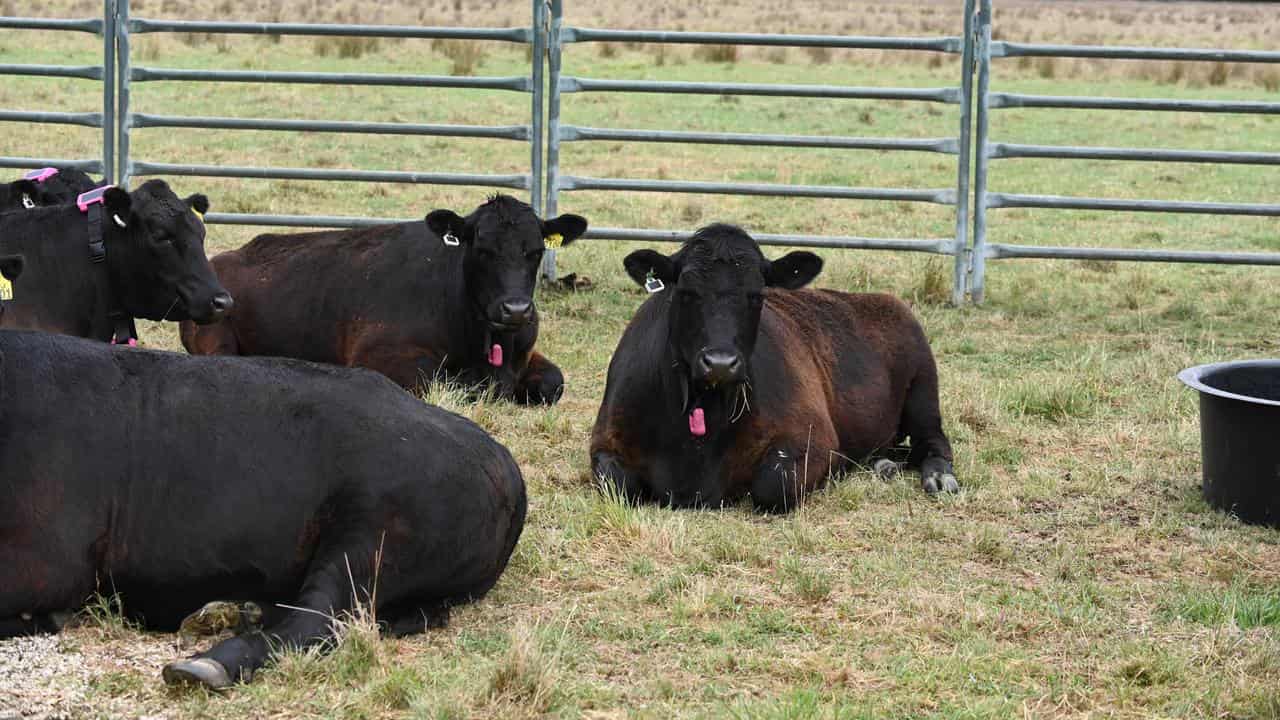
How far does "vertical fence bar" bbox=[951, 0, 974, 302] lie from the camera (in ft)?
37.9

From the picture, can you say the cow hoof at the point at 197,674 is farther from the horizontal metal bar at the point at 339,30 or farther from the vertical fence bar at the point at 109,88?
the vertical fence bar at the point at 109,88

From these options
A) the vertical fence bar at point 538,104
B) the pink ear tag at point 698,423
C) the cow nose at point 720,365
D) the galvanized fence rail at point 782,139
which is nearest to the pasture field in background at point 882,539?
the pink ear tag at point 698,423

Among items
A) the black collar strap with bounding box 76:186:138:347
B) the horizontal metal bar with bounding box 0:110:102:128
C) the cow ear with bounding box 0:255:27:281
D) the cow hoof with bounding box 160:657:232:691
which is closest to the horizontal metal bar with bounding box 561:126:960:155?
the horizontal metal bar with bounding box 0:110:102:128

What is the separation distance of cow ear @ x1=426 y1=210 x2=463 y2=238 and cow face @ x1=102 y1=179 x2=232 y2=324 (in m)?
1.23

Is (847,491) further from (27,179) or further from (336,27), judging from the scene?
(336,27)

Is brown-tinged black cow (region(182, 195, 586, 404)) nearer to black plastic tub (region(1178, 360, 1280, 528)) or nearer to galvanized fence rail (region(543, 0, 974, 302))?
galvanized fence rail (region(543, 0, 974, 302))

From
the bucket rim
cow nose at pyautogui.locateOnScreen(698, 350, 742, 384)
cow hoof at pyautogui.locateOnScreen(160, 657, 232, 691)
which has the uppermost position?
cow nose at pyautogui.locateOnScreen(698, 350, 742, 384)

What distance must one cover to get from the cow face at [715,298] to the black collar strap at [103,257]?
263 cm

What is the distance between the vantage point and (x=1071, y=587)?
5.57 metres

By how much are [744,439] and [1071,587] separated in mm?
1562

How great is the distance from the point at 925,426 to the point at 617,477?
1.77 m

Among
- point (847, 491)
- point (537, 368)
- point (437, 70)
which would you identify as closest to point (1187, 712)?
point (847, 491)

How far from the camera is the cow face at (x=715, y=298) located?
250 inches

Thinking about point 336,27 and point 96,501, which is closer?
point 96,501
